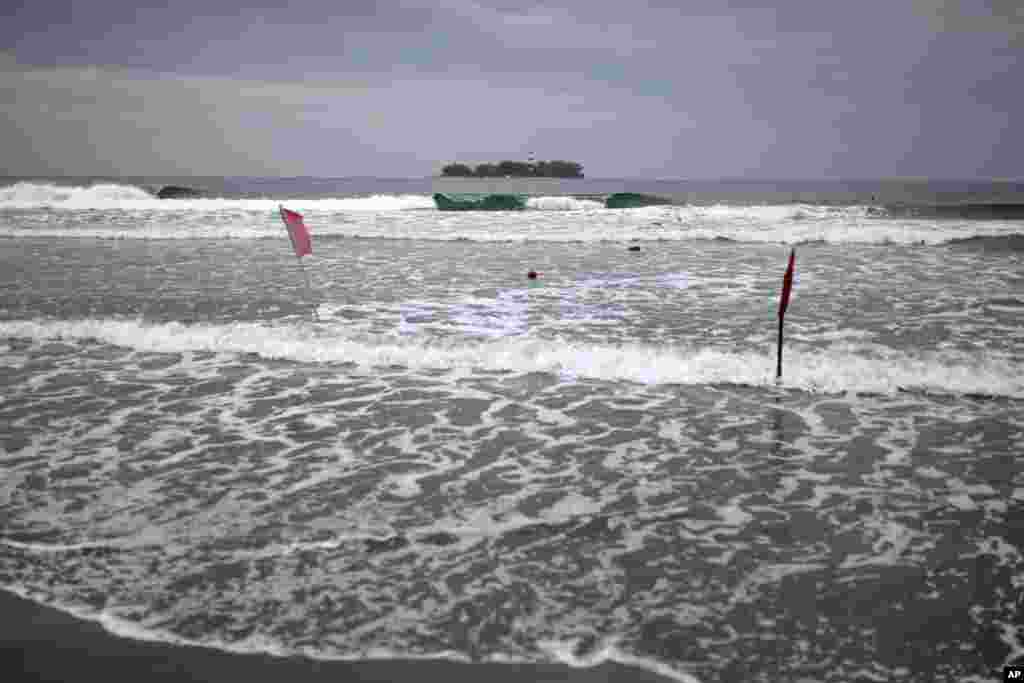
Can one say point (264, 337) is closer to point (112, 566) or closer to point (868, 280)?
point (112, 566)

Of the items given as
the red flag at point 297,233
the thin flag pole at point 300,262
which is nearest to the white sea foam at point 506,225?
the thin flag pole at point 300,262

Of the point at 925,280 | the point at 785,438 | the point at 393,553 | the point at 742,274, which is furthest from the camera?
the point at 742,274

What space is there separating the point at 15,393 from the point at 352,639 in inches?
253

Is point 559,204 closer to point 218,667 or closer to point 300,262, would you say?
point 300,262

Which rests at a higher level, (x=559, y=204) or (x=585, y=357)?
(x=559, y=204)

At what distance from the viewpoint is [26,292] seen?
14.0m

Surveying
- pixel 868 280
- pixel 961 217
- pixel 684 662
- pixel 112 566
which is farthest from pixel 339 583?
pixel 961 217

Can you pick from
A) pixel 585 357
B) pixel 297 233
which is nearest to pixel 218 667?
pixel 585 357

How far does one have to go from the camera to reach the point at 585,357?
28.5 ft

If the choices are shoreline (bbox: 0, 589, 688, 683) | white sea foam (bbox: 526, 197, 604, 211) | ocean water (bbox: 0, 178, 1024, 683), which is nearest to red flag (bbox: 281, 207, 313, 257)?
ocean water (bbox: 0, 178, 1024, 683)

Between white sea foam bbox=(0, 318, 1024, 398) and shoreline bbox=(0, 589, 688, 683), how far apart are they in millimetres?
5197

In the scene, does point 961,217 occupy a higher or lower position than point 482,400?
higher

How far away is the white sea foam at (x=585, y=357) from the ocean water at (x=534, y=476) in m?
0.05

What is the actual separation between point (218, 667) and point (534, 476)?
2729 mm
